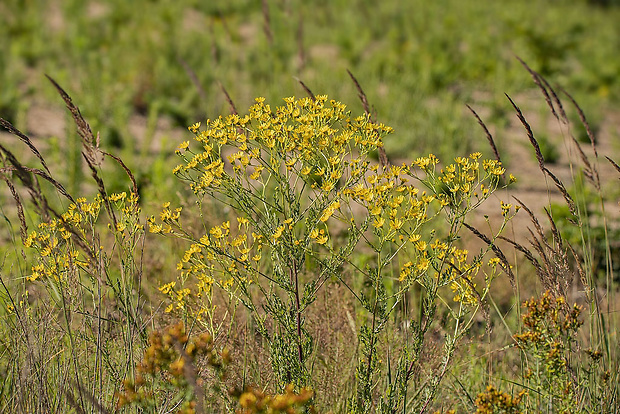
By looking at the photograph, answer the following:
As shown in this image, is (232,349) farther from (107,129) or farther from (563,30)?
(563,30)

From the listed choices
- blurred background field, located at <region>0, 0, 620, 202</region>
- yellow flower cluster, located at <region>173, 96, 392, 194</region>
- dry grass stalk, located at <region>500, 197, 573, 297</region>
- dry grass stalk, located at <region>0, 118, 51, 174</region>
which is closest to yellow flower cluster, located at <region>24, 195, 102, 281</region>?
dry grass stalk, located at <region>0, 118, 51, 174</region>

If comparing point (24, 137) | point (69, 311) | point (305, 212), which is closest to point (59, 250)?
point (69, 311)

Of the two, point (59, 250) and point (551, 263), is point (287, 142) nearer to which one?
point (59, 250)

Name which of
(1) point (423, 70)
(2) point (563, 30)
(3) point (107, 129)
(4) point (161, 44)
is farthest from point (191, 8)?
(2) point (563, 30)

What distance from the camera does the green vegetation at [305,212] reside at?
5.53 ft

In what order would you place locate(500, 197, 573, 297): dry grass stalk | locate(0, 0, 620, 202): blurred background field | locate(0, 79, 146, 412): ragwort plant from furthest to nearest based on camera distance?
locate(0, 0, 620, 202): blurred background field → locate(500, 197, 573, 297): dry grass stalk → locate(0, 79, 146, 412): ragwort plant

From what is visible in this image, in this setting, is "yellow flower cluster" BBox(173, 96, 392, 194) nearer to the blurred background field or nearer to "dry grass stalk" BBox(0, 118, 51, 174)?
"dry grass stalk" BBox(0, 118, 51, 174)

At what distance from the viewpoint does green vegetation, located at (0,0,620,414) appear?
66.4 inches

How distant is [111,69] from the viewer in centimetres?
655

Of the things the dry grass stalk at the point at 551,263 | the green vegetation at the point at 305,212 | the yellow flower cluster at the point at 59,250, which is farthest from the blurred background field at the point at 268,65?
the dry grass stalk at the point at 551,263

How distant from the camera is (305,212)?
5.75ft

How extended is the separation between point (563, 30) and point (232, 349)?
32.3 ft

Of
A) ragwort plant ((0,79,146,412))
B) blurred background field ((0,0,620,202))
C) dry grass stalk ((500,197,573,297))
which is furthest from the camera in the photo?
blurred background field ((0,0,620,202))

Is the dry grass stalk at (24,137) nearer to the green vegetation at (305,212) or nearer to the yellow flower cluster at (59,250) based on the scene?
the green vegetation at (305,212)
